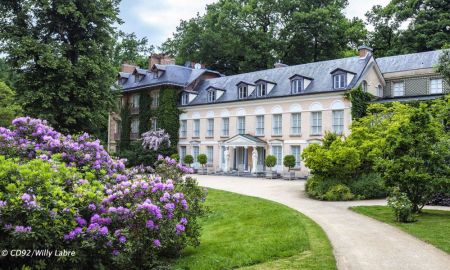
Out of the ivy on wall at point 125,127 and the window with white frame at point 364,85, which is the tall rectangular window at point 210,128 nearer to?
the ivy on wall at point 125,127

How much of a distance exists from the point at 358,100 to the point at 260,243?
23289mm

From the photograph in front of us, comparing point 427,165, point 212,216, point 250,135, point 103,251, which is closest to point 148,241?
point 103,251

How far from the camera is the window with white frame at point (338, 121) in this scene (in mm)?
30859

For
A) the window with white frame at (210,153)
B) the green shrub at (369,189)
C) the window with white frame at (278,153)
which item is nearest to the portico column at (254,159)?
the window with white frame at (278,153)

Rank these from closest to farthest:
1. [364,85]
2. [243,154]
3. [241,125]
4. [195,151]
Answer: [364,85] → [243,154] → [241,125] → [195,151]

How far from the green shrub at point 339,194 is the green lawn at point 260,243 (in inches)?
197

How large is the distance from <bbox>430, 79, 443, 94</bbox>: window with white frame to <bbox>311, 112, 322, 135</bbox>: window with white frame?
8.58 metres

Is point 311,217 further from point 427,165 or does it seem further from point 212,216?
point 427,165

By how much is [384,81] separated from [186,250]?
95.7 feet

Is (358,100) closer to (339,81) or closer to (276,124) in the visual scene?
(339,81)

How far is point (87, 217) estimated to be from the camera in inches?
281

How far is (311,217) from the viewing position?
1352 cm

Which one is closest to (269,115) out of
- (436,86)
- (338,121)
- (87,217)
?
(338,121)

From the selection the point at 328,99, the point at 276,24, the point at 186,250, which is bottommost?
the point at 186,250
